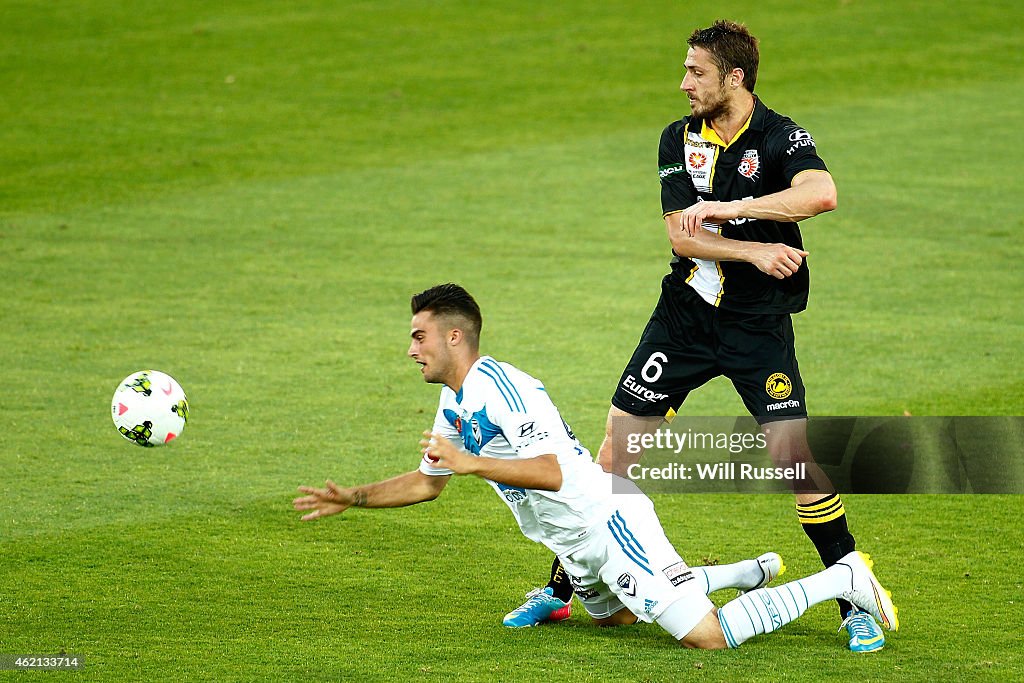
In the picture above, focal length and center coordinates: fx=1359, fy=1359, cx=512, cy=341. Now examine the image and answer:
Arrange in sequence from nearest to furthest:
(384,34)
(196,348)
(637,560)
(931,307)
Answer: (637,560) < (196,348) < (931,307) < (384,34)

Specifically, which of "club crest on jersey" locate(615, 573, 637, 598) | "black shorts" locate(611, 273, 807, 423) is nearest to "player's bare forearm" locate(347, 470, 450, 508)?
"club crest on jersey" locate(615, 573, 637, 598)

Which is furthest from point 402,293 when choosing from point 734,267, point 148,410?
point 734,267

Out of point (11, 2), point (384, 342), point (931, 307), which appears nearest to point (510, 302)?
point (384, 342)

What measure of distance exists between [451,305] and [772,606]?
174 centimetres

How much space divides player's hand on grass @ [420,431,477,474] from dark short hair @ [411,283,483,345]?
598 millimetres

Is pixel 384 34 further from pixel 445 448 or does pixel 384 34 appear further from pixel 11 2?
pixel 445 448

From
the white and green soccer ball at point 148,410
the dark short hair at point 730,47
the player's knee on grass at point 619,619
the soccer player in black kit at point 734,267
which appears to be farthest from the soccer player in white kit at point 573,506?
the white and green soccer ball at point 148,410

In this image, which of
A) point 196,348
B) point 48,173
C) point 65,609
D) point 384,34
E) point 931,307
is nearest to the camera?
point 65,609

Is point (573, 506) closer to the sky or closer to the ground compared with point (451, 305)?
closer to the ground

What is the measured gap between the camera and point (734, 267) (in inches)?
232

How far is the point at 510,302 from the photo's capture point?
11234 millimetres

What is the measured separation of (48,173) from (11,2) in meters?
9.05

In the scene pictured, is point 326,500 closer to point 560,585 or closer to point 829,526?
point 560,585

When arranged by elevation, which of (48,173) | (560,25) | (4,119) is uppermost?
(560,25)
